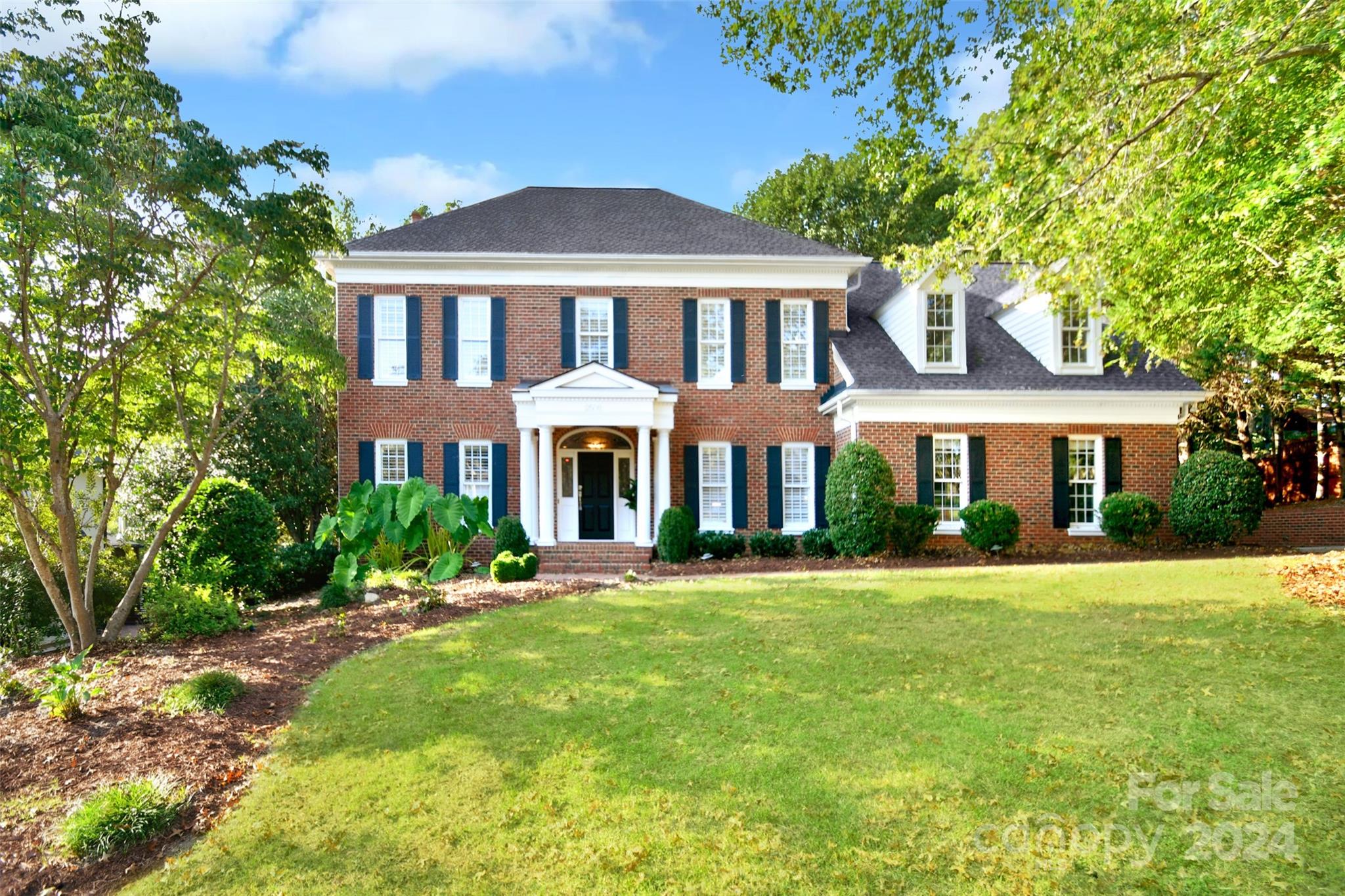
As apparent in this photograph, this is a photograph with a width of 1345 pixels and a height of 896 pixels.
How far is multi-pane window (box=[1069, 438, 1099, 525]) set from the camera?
16062mm

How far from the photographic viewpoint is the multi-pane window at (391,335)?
16812 mm

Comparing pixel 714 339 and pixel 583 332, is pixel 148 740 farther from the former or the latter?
pixel 714 339

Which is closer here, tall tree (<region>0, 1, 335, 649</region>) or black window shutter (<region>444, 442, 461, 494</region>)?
tall tree (<region>0, 1, 335, 649</region>)

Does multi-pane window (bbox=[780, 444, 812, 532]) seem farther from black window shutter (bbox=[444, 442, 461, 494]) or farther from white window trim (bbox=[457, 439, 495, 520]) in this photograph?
black window shutter (bbox=[444, 442, 461, 494])

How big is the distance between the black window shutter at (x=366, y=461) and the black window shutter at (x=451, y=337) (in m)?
2.34

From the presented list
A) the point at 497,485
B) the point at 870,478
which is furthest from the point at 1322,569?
the point at 497,485

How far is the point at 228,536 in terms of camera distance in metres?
11.2

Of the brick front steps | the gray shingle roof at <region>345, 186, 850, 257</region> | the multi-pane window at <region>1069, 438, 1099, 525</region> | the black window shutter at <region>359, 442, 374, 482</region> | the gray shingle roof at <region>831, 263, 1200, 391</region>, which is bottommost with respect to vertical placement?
the brick front steps

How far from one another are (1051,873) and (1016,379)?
14.3m

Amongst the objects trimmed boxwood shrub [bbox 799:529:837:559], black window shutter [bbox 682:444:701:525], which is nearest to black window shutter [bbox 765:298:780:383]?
black window shutter [bbox 682:444:701:525]

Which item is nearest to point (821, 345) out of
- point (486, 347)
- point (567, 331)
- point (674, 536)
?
point (674, 536)

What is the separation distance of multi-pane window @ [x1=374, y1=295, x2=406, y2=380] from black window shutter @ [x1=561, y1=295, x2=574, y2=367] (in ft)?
11.8

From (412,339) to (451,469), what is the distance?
310cm

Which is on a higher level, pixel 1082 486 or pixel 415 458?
pixel 415 458
